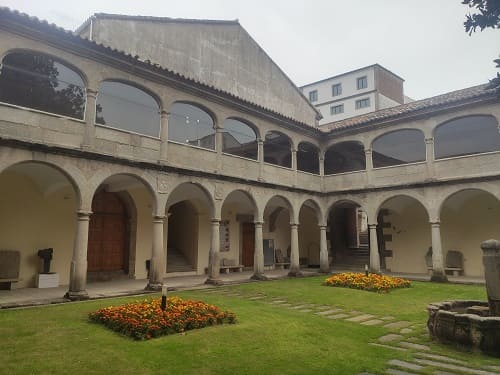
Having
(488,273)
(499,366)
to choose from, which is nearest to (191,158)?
(488,273)

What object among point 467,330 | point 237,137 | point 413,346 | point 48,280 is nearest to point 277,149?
point 237,137

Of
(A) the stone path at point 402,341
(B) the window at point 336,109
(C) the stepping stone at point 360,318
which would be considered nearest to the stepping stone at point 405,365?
(A) the stone path at point 402,341

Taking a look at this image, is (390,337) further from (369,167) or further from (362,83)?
(362,83)

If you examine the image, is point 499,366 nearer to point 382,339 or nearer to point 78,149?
point 382,339

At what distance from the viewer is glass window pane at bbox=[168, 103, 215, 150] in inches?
570

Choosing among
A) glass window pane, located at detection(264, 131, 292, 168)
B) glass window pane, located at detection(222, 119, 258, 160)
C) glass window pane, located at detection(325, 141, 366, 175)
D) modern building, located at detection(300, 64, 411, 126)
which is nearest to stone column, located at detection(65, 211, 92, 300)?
glass window pane, located at detection(222, 119, 258, 160)

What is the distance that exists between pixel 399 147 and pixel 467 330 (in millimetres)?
15175

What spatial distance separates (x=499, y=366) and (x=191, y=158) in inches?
422

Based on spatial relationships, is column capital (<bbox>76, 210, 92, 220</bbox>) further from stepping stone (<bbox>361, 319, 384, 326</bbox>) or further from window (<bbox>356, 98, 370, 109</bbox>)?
window (<bbox>356, 98, 370, 109</bbox>)

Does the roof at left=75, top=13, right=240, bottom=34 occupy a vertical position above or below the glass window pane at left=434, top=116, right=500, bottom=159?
above

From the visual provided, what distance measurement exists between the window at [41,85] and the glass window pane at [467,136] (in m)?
14.0

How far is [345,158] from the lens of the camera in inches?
841

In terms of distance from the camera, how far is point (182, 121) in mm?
14758

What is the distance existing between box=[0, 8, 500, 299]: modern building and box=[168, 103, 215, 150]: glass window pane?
7 centimetres
